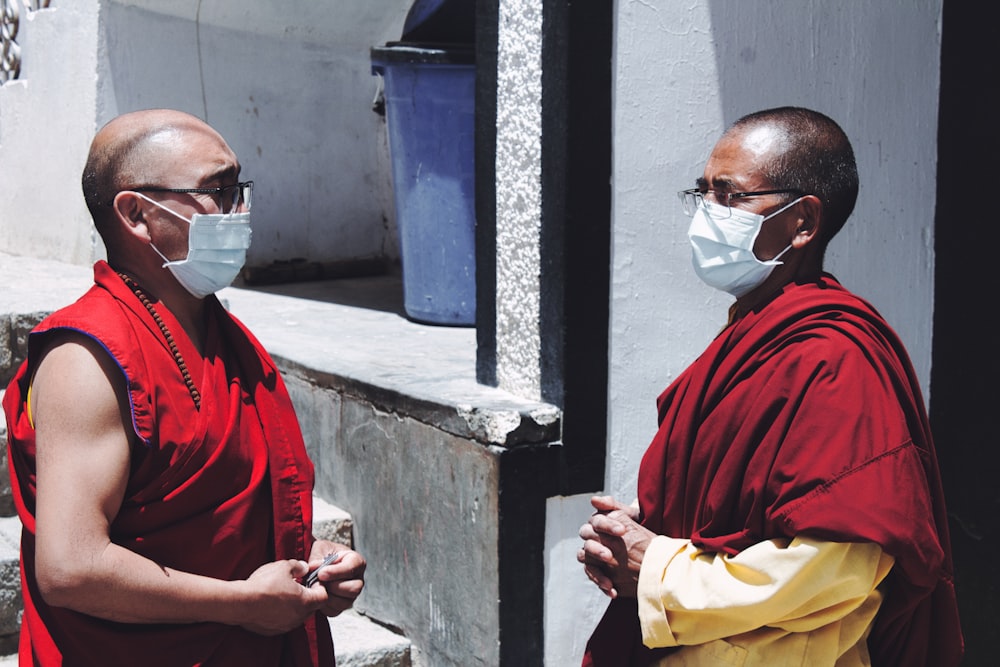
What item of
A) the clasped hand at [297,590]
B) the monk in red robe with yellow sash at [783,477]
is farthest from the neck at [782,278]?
the clasped hand at [297,590]

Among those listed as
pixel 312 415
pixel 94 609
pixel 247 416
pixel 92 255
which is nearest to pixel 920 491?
pixel 247 416

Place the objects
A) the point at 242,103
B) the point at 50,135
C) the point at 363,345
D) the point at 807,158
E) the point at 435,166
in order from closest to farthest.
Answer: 1. the point at 807,158
2. the point at 363,345
3. the point at 435,166
4. the point at 50,135
5. the point at 242,103

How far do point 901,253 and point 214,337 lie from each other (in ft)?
7.45

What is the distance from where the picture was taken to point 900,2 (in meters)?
3.38

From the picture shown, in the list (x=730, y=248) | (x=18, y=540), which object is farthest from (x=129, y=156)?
(x=18, y=540)

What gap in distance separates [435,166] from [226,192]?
249 centimetres

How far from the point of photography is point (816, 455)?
66.6 inches

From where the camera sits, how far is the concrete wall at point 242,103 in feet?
17.1

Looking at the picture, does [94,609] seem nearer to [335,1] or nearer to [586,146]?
[586,146]

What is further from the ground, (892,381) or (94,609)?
(892,381)

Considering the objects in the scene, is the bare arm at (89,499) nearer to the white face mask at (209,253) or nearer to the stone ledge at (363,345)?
the white face mask at (209,253)

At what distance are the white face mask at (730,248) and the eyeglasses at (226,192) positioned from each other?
76cm

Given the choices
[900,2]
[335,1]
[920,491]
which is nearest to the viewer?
[920,491]

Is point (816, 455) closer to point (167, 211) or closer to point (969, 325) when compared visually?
point (167, 211)
